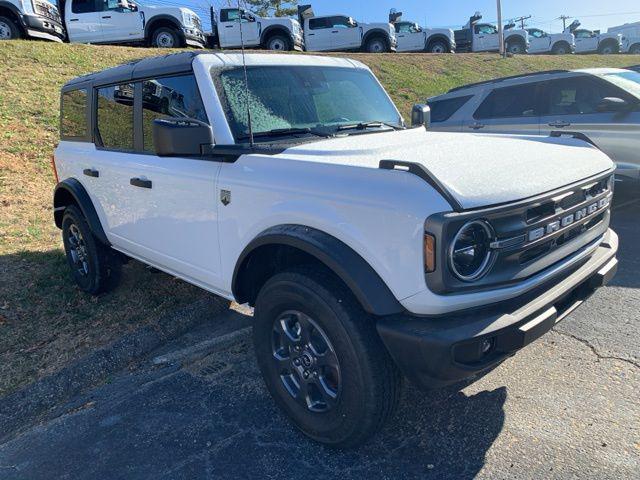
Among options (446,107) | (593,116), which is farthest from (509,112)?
(593,116)

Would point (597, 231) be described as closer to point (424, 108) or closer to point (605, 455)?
point (605, 455)

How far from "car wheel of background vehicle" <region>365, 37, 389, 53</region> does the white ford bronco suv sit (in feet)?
65.9

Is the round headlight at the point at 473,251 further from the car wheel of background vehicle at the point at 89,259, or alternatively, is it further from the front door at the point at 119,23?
the front door at the point at 119,23

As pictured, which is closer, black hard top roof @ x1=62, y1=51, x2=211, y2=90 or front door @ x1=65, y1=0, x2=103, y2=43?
black hard top roof @ x1=62, y1=51, x2=211, y2=90

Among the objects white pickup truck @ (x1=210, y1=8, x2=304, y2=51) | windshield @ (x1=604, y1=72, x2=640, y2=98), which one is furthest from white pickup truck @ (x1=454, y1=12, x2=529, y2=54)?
windshield @ (x1=604, y1=72, x2=640, y2=98)

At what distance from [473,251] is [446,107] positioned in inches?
252

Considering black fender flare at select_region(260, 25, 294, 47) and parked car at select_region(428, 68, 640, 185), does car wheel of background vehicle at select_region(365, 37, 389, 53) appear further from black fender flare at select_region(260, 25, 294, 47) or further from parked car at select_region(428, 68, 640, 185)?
parked car at select_region(428, 68, 640, 185)

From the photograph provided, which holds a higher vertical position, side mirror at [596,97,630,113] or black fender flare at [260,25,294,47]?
black fender flare at [260,25,294,47]

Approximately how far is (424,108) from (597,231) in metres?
1.86

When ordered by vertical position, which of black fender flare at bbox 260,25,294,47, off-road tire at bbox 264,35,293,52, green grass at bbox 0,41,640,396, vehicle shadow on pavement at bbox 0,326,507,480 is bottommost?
vehicle shadow on pavement at bbox 0,326,507,480

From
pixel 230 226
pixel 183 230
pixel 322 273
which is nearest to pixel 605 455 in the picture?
pixel 322 273

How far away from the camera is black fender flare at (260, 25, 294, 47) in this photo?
19.8 meters

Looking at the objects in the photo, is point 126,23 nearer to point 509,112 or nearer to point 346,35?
point 346,35

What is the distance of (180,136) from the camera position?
2.80 meters
